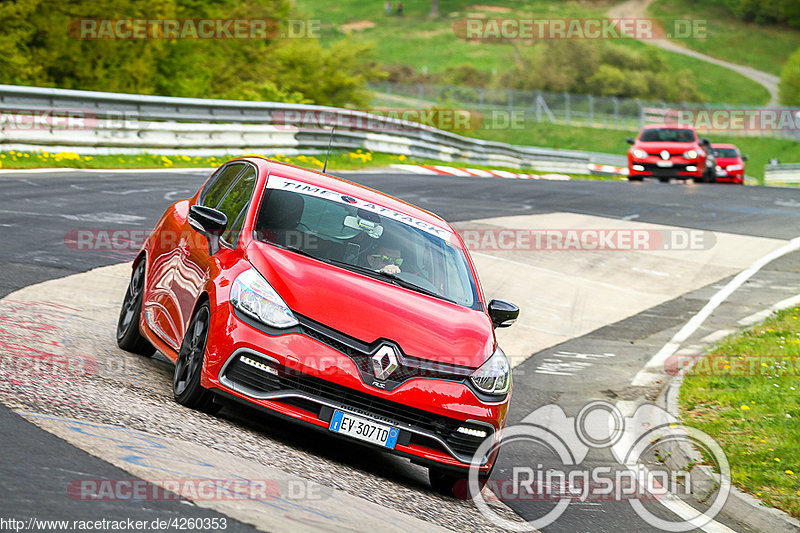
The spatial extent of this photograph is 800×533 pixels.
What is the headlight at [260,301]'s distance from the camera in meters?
5.91

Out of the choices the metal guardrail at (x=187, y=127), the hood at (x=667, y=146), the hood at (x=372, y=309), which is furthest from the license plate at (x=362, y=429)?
the hood at (x=667, y=146)

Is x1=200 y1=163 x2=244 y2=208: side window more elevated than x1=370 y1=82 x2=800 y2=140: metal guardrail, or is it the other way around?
x1=200 y1=163 x2=244 y2=208: side window

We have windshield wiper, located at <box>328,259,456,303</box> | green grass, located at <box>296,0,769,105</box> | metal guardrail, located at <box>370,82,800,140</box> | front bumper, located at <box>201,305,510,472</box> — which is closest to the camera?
front bumper, located at <box>201,305,510,472</box>

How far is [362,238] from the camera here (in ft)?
23.0

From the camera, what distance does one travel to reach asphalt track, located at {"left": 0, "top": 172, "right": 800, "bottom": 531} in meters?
4.70

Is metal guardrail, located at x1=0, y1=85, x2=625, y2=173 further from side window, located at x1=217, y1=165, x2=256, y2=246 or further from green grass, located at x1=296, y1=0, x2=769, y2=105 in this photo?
green grass, located at x1=296, y1=0, x2=769, y2=105

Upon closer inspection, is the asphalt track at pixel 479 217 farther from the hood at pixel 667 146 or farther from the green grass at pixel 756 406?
the hood at pixel 667 146

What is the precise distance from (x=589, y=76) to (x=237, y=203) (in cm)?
7778

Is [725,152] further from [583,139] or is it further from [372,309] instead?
[372,309]

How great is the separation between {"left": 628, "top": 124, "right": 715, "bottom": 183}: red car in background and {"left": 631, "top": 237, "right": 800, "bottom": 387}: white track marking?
1180 cm

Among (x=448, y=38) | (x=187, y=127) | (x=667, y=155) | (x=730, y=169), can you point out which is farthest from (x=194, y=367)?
(x=448, y=38)

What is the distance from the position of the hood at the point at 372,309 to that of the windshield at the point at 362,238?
22cm

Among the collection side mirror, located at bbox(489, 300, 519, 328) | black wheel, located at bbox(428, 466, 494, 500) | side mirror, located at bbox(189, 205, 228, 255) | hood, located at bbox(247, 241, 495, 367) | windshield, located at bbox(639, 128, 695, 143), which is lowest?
black wheel, located at bbox(428, 466, 494, 500)

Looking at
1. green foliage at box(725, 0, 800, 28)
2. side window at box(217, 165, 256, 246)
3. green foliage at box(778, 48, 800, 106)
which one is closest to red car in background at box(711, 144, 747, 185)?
side window at box(217, 165, 256, 246)
